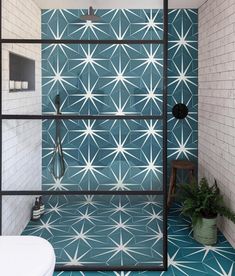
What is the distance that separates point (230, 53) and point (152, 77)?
98cm

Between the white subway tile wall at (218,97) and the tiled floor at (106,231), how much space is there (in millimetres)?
842

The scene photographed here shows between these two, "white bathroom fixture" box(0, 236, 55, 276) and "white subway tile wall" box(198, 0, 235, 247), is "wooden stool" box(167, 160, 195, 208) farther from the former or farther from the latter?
"white bathroom fixture" box(0, 236, 55, 276)

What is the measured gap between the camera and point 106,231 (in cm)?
308

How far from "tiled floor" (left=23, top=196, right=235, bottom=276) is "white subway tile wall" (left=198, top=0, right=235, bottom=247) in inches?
33.2

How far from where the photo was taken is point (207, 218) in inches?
142

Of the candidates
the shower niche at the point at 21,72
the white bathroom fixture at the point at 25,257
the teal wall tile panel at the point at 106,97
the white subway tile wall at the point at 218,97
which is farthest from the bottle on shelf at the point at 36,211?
the white subway tile wall at the point at 218,97

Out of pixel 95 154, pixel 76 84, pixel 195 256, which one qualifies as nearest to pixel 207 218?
pixel 195 256

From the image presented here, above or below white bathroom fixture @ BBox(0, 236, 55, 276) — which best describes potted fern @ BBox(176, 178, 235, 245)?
below

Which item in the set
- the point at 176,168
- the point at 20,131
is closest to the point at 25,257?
the point at 20,131

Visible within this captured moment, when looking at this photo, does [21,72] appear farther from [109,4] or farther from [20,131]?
[109,4]

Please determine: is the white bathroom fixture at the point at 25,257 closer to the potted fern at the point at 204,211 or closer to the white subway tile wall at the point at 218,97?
the potted fern at the point at 204,211

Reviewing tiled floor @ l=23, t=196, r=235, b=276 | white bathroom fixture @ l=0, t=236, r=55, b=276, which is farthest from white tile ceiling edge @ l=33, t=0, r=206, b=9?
white bathroom fixture @ l=0, t=236, r=55, b=276

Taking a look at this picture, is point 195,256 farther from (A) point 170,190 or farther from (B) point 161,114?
(B) point 161,114

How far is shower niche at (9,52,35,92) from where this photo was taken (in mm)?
2926
